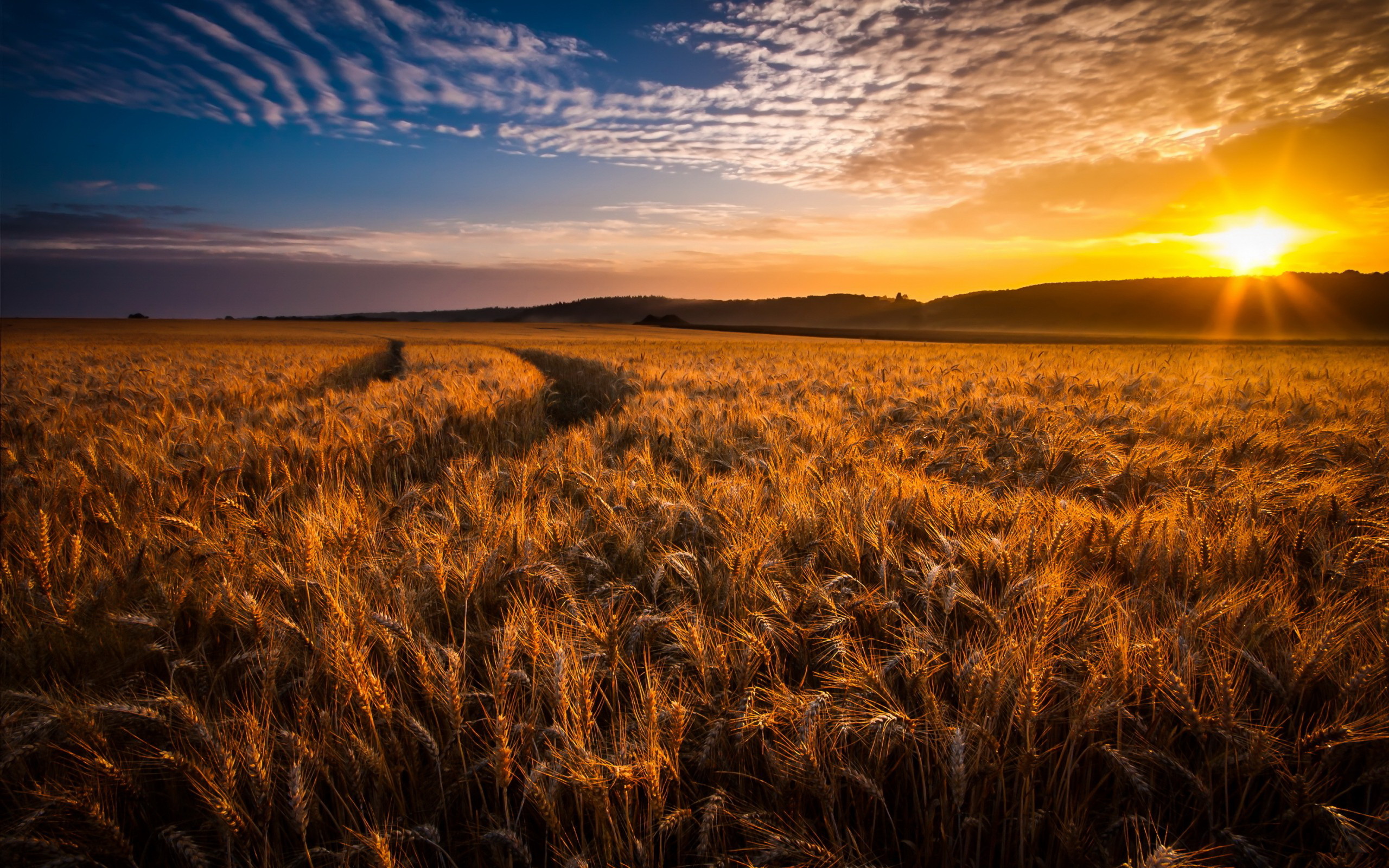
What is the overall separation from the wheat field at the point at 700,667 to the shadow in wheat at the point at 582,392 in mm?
3787

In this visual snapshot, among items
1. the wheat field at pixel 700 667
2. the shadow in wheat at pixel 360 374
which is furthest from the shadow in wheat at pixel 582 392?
the wheat field at pixel 700 667

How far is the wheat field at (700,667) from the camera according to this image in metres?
1.05

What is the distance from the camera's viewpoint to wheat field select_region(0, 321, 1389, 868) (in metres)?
1.05

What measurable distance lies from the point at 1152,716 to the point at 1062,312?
117m

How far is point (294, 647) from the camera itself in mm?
1502

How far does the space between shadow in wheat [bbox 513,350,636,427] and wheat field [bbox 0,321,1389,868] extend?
12.4 feet

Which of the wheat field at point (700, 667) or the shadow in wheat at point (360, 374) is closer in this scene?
the wheat field at point (700, 667)

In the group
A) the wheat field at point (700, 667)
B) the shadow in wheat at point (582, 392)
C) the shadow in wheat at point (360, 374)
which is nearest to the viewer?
the wheat field at point (700, 667)

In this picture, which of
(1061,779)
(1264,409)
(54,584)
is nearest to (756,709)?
(1061,779)

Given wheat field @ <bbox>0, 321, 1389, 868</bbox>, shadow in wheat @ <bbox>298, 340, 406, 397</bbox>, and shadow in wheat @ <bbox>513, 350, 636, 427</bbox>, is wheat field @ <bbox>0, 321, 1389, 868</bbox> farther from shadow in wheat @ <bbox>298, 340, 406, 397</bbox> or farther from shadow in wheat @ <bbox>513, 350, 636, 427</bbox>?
shadow in wheat @ <bbox>298, 340, 406, 397</bbox>

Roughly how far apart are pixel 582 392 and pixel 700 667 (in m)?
9.59

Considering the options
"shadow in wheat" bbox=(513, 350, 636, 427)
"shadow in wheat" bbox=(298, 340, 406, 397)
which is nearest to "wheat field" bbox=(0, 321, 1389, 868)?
"shadow in wheat" bbox=(513, 350, 636, 427)

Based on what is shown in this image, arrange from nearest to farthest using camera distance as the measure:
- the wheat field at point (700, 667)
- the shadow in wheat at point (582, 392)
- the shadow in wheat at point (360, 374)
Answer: the wheat field at point (700, 667), the shadow in wheat at point (582, 392), the shadow in wheat at point (360, 374)

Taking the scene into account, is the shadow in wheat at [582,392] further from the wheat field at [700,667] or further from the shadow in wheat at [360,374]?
the wheat field at [700,667]
